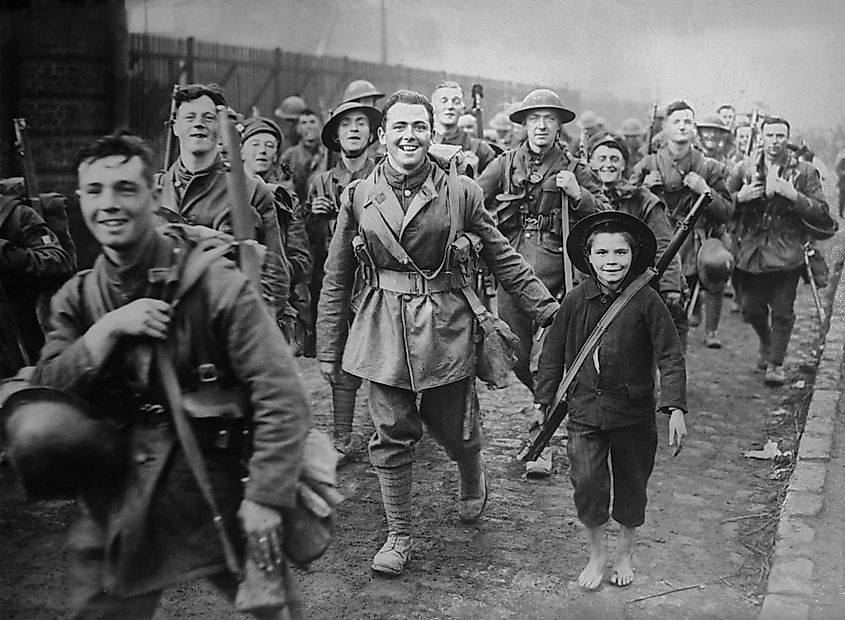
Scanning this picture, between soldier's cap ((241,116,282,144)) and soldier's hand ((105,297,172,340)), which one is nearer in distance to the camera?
soldier's hand ((105,297,172,340))

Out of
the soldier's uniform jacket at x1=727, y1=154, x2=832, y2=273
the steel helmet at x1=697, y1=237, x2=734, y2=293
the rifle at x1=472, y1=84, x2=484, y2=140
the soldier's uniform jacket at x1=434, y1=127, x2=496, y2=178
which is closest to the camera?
the rifle at x1=472, y1=84, x2=484, y2=140

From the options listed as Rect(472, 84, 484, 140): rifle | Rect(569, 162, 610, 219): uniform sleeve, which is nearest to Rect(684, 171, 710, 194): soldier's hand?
Rect(569, 162, 610, 219): uniform sleeve

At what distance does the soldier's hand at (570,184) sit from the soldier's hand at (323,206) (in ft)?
5.15

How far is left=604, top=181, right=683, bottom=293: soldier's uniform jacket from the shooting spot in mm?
3191

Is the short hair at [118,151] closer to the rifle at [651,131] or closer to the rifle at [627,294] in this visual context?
the rifle at [627,294]

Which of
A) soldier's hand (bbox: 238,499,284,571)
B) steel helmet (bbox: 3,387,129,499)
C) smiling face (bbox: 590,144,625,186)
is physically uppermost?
smiling face (bbox: 590,144,625,186)

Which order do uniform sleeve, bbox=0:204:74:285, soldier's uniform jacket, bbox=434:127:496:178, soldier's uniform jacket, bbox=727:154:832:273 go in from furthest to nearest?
soldier's uniform jacket, bbox=727:154:832:273 → soldier's uniform jacket, bbox=434:127:496:178 → uniform sleeve, bbox=0:204:74:285

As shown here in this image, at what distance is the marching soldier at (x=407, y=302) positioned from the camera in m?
3.24

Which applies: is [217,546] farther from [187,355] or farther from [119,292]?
[119,292]

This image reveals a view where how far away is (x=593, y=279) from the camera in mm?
2996

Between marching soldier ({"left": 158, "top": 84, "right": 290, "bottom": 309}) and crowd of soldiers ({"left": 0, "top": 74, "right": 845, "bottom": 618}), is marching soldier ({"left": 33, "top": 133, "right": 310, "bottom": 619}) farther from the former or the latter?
marching soldier ({"left": 158, "top": 84, "right": 290, "bottom": 309})

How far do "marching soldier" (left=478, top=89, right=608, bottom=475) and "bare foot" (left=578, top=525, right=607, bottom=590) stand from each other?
78cm

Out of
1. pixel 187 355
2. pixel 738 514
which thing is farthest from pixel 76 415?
pixel 738 514

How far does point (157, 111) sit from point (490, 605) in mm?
1758
